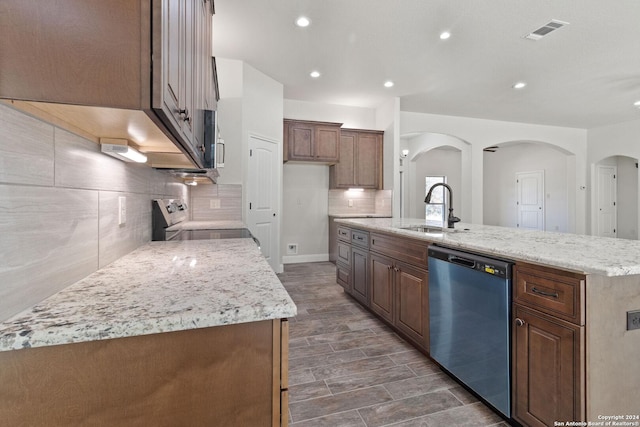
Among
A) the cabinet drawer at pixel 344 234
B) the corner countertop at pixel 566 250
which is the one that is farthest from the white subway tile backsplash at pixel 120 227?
the cabinet drawer at pixel 344 234

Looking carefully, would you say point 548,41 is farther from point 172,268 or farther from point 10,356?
point 10,356

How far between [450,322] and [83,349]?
1853 mm

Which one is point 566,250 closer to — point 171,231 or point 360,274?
point 360,274

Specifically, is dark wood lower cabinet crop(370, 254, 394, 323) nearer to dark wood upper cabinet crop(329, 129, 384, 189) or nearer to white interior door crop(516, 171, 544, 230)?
dark wood upper cabinet crop(329, 129, 384, 189)

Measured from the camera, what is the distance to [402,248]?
2.41 m

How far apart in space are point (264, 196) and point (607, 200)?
8.25 metres

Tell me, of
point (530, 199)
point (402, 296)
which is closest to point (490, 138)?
point (530, 199)

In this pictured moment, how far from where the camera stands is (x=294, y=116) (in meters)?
5.62

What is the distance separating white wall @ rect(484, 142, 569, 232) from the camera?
25.9ft

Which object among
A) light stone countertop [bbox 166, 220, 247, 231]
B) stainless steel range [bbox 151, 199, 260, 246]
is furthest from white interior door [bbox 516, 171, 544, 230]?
stainless steel range [bbox 151, 199, 260, 246]

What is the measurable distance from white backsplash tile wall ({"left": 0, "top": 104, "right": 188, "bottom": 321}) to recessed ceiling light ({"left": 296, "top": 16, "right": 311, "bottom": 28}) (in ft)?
8.29

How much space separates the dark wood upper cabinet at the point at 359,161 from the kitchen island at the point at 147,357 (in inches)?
192

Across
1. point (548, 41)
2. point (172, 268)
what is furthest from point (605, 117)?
point (172, 268)

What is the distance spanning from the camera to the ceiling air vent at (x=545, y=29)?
3047mm
